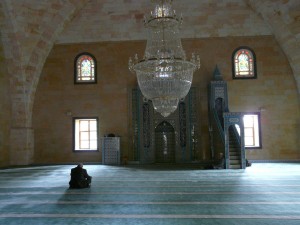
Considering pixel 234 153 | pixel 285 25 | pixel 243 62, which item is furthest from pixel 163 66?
pixel 285 25

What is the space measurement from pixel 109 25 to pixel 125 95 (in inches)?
97.9

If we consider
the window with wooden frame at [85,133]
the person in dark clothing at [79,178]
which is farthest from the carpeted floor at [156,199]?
the window with wooden frame at [85,133]

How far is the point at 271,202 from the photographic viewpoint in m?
4.79

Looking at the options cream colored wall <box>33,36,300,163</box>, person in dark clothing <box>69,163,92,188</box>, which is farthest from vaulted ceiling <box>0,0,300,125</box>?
person in dark clothing <box>69,163,92,188</box>

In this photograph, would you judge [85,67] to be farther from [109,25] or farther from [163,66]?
[163,66]

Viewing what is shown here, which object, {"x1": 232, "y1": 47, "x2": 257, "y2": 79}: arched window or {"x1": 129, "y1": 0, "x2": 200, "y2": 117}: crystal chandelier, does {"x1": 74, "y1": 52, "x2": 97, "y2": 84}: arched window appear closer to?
{"x1": 129, "y1": 0, "x2": 200, "y2": 117}: crystal chandelier

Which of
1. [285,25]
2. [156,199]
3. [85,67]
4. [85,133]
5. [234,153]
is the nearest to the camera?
[156,199]

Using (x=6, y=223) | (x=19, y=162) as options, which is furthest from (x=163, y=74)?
(x=19, y=162)

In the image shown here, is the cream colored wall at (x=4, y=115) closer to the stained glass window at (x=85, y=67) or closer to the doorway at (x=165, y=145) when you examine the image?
the stained glass window at (x=85, y=67)

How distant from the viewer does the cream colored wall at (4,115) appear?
10.5m

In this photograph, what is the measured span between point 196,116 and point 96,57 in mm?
4003

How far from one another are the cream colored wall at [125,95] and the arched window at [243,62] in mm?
174

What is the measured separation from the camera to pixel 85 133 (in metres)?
11.4

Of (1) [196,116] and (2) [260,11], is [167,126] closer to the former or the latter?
(1) [196,116]
